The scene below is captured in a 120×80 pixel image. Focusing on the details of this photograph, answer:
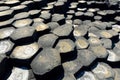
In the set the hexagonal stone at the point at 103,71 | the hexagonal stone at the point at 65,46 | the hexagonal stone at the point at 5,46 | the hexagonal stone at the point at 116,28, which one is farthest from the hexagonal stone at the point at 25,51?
the hexagonal stone at the point at 116,28

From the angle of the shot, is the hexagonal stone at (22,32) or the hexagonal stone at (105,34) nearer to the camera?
the hexagonal stone at (22,32)

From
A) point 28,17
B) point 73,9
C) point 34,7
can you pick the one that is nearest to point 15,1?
point 34,7

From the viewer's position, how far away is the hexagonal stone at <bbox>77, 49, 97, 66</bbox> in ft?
5.07

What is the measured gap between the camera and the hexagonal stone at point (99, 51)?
168cm

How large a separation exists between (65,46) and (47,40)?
171mm

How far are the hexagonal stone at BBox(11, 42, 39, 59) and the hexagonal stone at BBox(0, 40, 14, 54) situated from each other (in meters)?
0.06

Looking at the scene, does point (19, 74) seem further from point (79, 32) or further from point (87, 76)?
point (79, 32)

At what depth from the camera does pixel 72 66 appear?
147cm

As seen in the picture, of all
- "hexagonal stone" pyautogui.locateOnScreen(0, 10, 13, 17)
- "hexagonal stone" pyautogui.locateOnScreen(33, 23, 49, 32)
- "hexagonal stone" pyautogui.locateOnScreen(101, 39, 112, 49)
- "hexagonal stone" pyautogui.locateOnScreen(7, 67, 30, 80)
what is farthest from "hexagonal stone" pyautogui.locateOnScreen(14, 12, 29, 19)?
"hexagonal stone" pyautogui.locateOnScreen(101, 39, 112, 49)

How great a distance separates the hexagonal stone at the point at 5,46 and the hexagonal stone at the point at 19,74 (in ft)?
0.59

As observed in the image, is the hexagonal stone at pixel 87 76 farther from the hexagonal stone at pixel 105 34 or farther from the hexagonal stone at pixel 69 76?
the hexagonal stone at pixel 105 34

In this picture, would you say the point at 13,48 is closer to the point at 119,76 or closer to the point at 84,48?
the point at 84,48

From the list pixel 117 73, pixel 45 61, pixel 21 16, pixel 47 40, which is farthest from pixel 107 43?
pixel 21 16

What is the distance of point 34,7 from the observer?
244cm
